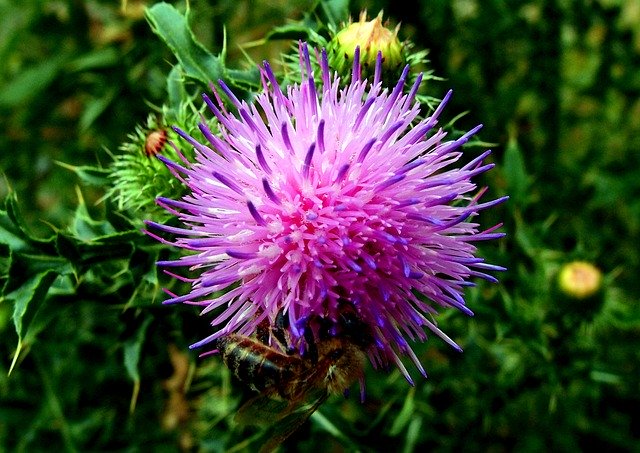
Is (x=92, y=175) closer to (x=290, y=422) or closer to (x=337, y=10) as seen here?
(x=337, y=10)

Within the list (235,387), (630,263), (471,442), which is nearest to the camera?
(235,387)

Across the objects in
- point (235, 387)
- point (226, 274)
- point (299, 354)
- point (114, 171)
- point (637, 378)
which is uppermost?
point (114, 171)

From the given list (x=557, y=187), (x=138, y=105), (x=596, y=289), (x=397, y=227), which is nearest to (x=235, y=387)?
(x=397, y=227)

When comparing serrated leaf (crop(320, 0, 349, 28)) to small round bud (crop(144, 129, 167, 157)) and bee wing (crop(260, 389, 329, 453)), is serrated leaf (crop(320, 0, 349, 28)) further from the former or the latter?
bee wing (crop(260, 389, 329, 453))

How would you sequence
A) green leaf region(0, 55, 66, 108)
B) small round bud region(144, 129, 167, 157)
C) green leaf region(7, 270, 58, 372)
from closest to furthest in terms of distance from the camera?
green leaf region(7, 270, 58, 372) → small round bud region(144, 129, 167, 157) → green leaf region(0, 55, 66, 108)

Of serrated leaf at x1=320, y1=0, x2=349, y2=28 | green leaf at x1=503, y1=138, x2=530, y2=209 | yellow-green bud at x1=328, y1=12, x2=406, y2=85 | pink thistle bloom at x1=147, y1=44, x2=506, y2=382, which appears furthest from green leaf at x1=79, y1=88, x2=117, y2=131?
green leaf at x1=503, y1=138, x2=530, y2=209

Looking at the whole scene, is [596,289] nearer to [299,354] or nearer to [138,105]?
[299,354]

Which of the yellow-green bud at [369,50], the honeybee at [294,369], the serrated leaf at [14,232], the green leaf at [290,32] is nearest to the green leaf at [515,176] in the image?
the yellow-green bud at [369,50]

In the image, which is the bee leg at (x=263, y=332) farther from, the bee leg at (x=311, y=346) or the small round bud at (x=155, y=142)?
the small round bud at (x=155, y=142)

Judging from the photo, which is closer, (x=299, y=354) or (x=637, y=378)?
(x=299, y=354)
